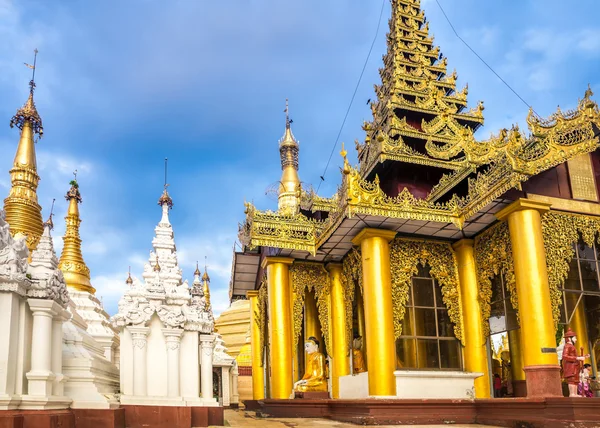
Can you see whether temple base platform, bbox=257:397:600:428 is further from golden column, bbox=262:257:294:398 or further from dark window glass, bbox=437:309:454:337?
dark window glass, bbox=437:309:454:337

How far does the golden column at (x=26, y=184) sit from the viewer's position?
22172 mm

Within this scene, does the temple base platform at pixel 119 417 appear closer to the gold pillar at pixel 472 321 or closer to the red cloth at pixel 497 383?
the gold pillar at pixel 472 321

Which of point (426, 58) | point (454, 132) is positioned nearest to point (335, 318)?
point (454, 132)

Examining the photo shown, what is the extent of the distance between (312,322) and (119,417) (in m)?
8.96

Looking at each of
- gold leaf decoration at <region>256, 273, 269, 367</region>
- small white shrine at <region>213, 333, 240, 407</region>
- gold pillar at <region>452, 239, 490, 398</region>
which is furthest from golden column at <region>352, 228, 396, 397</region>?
small white shrine at <region>213, 333, 240, 407</region>

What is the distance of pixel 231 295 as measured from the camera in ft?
66.6

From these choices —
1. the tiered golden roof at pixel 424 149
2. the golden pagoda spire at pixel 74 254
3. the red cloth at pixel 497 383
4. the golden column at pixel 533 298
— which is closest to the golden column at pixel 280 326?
the tiered golden roof at pixel 424 149

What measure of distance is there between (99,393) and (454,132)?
34.7 feet

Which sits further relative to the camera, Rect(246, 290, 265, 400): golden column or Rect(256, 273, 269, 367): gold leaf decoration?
Rect(246, 290, 265, 400): golden column

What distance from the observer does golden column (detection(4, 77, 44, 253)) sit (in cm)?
2217

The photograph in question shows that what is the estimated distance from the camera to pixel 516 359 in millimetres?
14750

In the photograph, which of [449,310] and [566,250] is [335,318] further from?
[566,250]

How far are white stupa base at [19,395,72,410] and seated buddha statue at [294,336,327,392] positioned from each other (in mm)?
8137

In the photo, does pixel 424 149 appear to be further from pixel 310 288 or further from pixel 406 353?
pixel 406 353
